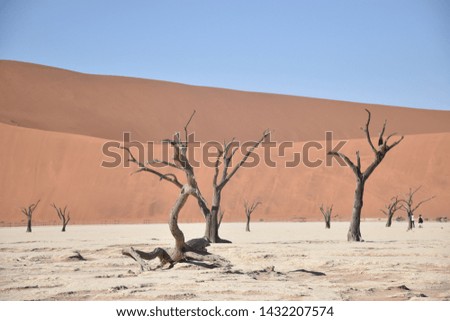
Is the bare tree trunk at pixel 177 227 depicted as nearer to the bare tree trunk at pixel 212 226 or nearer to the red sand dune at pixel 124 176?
the bare tree trunk at pixel 212 226

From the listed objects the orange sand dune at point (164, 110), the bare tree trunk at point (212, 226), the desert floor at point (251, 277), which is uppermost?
the orange sand dune at point (164, 110)

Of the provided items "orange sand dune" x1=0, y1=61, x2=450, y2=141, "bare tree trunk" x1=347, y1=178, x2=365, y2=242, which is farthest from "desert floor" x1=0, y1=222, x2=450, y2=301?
"orange sand dune" x1=0, y1=61, x2=450, y2=141

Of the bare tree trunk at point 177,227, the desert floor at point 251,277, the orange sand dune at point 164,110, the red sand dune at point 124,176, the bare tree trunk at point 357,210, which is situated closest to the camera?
the desert floor at point 251,277

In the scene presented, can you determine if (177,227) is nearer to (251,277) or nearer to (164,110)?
(251,277)

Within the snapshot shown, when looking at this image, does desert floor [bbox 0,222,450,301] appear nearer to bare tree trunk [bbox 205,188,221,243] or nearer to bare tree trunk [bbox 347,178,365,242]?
bare tree trunk [bbox 205,188,221,243]

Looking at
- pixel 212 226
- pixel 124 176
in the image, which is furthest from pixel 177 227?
pixel 124 176

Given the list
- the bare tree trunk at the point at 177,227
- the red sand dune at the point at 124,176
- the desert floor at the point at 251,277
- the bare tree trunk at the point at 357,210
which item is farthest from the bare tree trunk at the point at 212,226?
the red sand dune at the point at 124,176

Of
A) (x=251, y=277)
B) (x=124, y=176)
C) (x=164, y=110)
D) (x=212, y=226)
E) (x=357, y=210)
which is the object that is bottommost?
(x=251, y=277)

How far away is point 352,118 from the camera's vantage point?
120 metres

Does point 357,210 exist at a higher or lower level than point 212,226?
higher

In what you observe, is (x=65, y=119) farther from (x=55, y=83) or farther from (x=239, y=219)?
(x=239, y=219)

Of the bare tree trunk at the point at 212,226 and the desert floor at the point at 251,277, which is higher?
the bare tree trunk at the point at 212,226

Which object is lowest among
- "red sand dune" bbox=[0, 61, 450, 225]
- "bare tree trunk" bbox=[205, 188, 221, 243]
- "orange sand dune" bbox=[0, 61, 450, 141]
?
"bare tree trunk" bbox=[205, 188, 221, 243]
